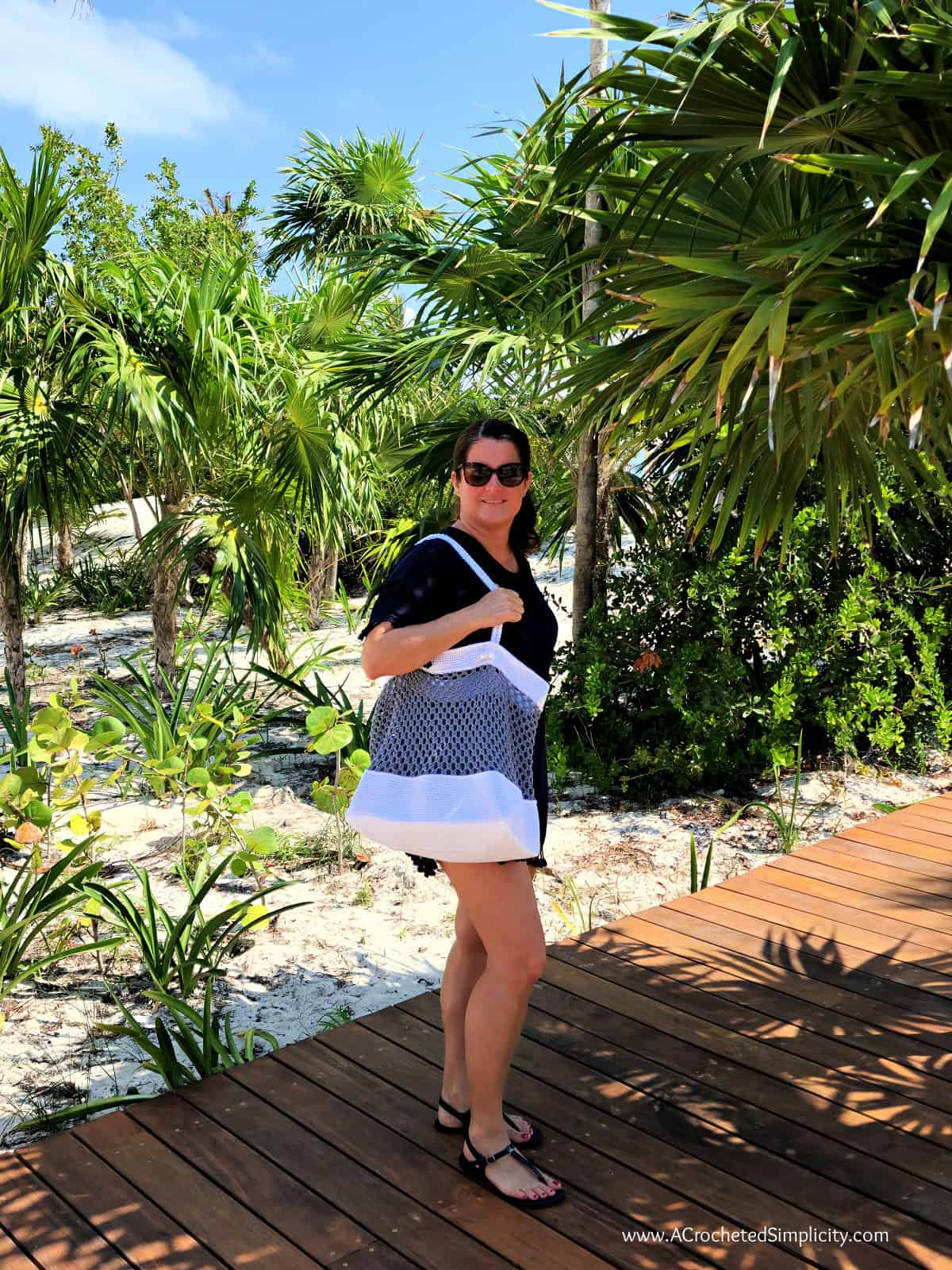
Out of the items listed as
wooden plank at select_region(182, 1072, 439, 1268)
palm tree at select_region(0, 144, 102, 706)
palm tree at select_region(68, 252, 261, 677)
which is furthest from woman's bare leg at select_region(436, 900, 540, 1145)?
palm tree at select_region(0, 144, 102, 706)

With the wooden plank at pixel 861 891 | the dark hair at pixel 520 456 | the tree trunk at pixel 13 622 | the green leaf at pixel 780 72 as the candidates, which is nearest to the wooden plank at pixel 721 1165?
the dark hair at pixel 520 456

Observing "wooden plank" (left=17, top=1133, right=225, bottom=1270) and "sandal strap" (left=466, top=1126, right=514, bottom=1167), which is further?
"sandal strap" (left=466, top=1126, right=514, bottom=1167)

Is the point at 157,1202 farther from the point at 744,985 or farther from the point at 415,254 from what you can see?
the point at 415,254

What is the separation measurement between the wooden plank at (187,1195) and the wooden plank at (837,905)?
2109 millimetres

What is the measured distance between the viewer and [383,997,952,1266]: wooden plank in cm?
214

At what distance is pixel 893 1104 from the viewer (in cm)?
257

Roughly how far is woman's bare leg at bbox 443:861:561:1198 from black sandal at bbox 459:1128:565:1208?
0.02 meters

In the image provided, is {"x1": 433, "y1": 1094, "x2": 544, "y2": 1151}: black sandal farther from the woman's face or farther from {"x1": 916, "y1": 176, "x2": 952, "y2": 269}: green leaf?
{"x1": 916, "y1": 176, "x2": 952, "y2": 269}: green leaf

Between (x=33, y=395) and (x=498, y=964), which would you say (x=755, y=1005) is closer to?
(x=498, y=964)

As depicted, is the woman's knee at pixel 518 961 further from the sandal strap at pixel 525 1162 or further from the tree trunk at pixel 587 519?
the tree trunk at pixel 587 519

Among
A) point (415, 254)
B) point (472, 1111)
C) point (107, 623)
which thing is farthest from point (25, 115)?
point (472, 1111)

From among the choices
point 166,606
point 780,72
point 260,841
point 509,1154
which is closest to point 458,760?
point 509,1154

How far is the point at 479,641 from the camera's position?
2.12m

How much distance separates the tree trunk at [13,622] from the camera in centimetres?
625
